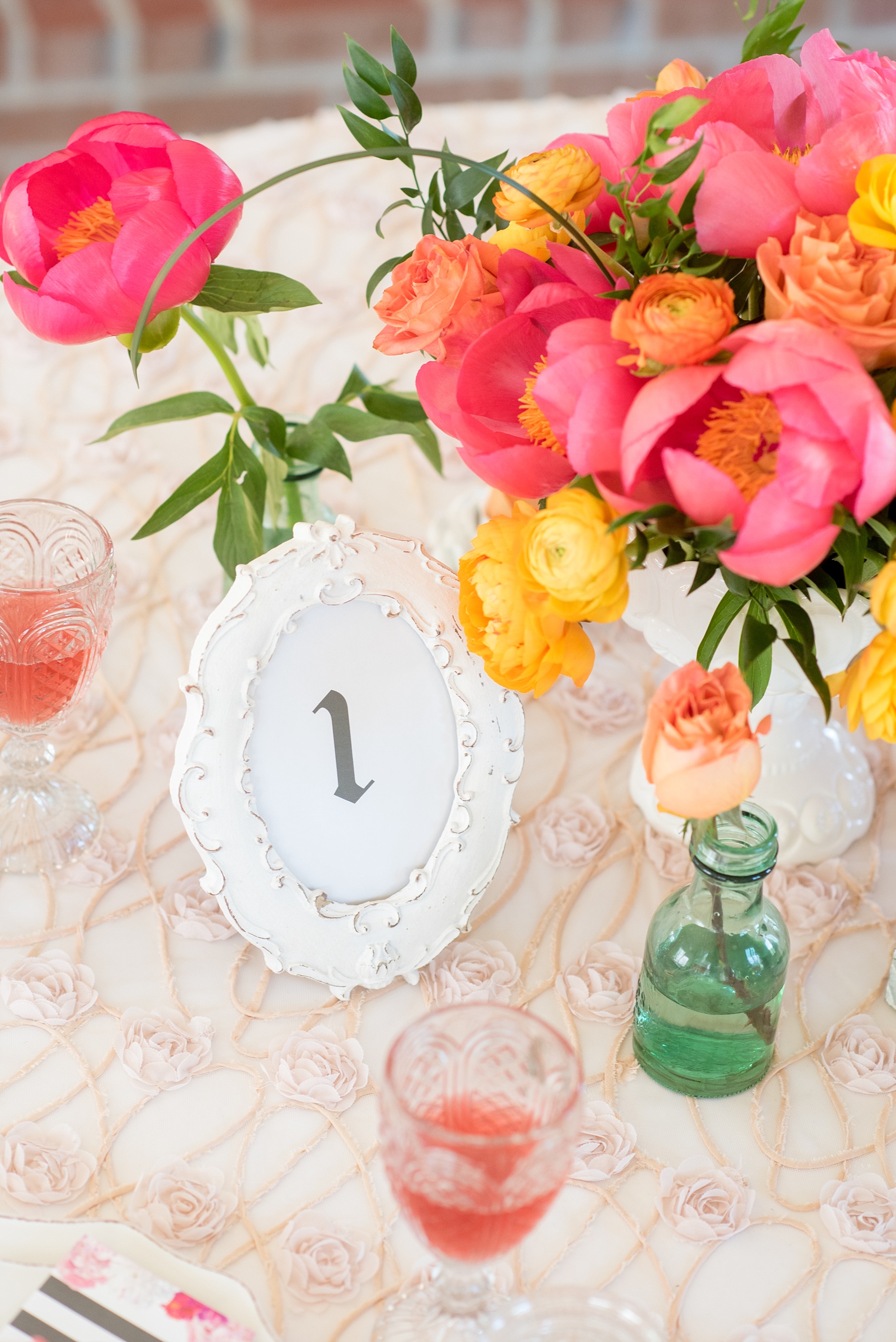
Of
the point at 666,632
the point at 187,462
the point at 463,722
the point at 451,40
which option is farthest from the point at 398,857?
the point at 451,40

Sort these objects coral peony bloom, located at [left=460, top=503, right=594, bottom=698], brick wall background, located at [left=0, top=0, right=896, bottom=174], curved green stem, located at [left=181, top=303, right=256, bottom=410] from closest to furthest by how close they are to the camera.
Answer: coral peony bloom, located at [left=460, top=503, right=594, bottom=698]
curved green stem, located at [left=181, top=303, right=256, bottom=410]
brick wall background, located at [left=0, top=0, right=896, bottom=174]

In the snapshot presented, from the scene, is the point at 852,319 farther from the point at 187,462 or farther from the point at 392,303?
the point at 187,462

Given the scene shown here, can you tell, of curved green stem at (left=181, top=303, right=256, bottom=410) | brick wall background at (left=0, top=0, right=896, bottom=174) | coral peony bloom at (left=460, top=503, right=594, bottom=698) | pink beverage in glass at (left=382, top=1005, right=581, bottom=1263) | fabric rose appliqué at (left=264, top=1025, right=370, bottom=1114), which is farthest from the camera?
brick wall background at (left=0, top=0, right=896, bottom=174)

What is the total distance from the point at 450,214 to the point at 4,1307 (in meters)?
0.64

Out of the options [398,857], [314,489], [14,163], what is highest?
[314,489]

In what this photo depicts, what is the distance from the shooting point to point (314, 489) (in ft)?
3.30

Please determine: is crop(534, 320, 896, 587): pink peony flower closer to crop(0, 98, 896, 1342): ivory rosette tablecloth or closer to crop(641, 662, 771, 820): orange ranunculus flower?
crop(641, 662, 771, 820): orange ranunculus flower

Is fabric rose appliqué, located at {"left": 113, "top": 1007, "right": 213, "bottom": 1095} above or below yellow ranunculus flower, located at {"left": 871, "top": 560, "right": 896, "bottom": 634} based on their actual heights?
below

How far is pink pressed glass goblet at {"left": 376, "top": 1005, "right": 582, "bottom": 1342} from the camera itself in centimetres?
57

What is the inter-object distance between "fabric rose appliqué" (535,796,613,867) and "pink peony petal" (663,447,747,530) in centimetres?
39

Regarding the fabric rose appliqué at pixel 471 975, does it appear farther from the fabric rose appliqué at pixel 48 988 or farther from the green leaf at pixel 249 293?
the green leaf at pixel 249 293

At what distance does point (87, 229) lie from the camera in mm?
805

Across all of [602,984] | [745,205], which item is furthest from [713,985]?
[745,205]

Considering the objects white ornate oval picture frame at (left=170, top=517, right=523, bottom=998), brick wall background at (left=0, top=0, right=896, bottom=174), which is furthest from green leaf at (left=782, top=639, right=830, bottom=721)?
brick wall background at (left=0, top=0, right=896, bottom=174)
